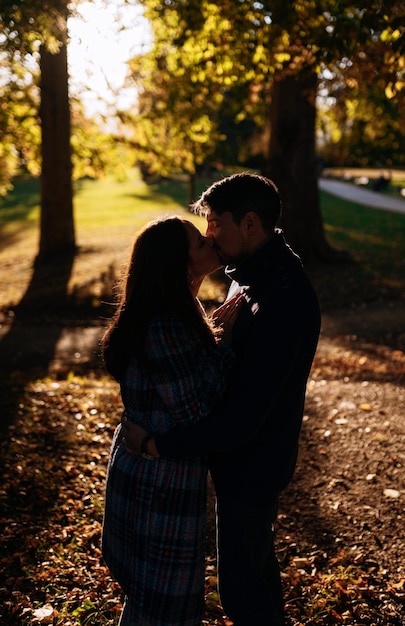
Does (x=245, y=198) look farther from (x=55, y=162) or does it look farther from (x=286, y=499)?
(x=55, y=162)

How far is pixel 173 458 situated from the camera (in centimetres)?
244

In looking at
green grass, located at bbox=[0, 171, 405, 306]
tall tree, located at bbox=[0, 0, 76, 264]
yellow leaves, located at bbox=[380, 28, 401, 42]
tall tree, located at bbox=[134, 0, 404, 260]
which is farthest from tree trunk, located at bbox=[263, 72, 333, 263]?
yellow leaves, located at bbox=[380, 28, 401, 42]

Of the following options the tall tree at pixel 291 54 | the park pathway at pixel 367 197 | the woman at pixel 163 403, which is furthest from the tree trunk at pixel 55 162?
the park pathway at pixel 367 197

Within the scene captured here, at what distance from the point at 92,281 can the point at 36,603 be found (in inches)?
415

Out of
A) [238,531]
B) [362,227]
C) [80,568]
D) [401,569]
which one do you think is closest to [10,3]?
[80,568]

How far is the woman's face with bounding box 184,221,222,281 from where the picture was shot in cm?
242

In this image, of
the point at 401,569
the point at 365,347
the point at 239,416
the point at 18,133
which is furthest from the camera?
the point at 18,133

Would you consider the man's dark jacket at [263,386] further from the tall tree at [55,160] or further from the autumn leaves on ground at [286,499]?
the tall tree at [55,160]

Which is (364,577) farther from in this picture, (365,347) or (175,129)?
(175,129)

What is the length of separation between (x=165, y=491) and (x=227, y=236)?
Result: 1.05 metres

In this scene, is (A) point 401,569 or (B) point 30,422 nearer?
(A) point 401,569

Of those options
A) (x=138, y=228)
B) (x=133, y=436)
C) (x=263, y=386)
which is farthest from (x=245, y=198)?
(x=138, y=228)

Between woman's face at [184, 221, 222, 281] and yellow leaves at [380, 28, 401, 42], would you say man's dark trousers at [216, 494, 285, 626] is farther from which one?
yellow leaves at [380, 28, 401, 42]

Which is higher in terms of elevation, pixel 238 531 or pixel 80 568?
pixel 238 531
